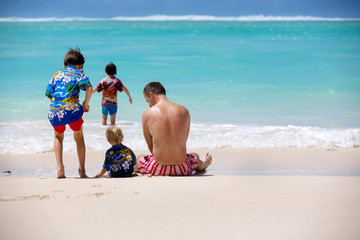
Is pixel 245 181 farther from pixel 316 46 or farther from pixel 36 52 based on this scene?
pixel 316 46

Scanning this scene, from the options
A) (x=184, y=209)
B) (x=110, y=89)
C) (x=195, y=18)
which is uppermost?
(x=195, y=18)

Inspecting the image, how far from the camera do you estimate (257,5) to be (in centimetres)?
5434

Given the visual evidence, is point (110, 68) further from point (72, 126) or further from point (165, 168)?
point (165, 168)

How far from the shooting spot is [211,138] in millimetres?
6977

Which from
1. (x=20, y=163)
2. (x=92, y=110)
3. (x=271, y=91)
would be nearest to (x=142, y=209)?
(x=20, y=163)

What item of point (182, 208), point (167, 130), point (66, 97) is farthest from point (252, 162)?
point (182, 208)

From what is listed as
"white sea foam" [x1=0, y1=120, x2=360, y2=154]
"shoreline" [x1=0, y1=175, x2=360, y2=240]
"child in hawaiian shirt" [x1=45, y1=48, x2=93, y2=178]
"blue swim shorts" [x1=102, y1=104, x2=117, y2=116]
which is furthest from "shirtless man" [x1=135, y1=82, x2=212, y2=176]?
"blue swim shorts" [x1=102, y1=104, x2=117, y2=116]

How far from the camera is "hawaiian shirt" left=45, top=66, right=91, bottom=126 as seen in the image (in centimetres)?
421

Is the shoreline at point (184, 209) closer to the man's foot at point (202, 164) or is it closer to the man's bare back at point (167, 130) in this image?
the man's bare back at point (167, 130)

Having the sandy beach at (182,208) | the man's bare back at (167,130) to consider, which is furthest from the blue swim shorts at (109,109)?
the sandy beach at (182,208)

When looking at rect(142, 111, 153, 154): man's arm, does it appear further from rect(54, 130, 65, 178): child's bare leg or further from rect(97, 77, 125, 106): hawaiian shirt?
rect(97, 77, 125, 106): hawaiian shirt

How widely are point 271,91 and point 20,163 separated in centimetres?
777

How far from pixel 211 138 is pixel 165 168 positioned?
2.75 meters

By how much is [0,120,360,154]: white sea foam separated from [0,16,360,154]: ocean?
1 cm
